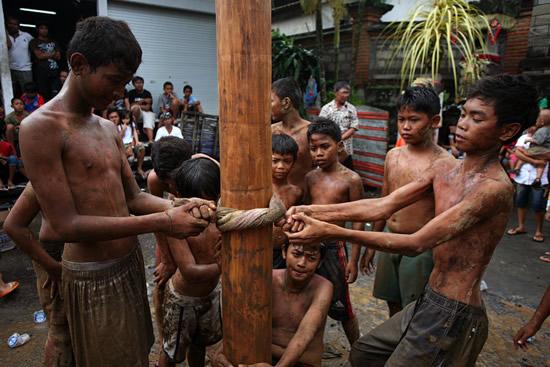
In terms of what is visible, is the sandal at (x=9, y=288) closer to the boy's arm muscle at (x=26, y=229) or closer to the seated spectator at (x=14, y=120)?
the boy's arm muscle at (x=26, y=229)

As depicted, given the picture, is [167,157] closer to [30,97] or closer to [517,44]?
[30,97]

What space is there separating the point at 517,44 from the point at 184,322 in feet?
30.0

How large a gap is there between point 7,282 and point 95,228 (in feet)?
11.7

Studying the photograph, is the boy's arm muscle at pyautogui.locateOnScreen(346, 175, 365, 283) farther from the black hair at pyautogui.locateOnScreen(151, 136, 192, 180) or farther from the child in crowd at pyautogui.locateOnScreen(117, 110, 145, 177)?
the child in crowd at pyautogui.locateOnScreen(117, 110, 145, 177)

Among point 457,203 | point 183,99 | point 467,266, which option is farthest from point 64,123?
point 183,99

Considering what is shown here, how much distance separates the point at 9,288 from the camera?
3984mm

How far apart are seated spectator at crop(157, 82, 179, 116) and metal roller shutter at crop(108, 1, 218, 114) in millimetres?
594

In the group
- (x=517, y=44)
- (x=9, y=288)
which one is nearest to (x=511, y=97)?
(x=9, y=288)

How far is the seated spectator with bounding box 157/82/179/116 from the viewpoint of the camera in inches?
382

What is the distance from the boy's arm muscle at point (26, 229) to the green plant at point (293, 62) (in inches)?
334

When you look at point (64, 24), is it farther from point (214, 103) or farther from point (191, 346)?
point (191, 346)

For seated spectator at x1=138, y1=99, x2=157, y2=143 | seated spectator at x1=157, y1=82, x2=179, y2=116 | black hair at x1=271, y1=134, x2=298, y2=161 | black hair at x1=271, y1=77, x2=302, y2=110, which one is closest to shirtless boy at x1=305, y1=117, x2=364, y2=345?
black hair at x1=271, y1=134, x2=298, y2=161

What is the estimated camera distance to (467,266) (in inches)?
73.3

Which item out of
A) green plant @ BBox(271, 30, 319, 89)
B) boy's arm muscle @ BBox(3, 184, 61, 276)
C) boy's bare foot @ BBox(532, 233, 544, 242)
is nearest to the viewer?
boy's arm muscle @ BBox(3, 184, 61, 276)
